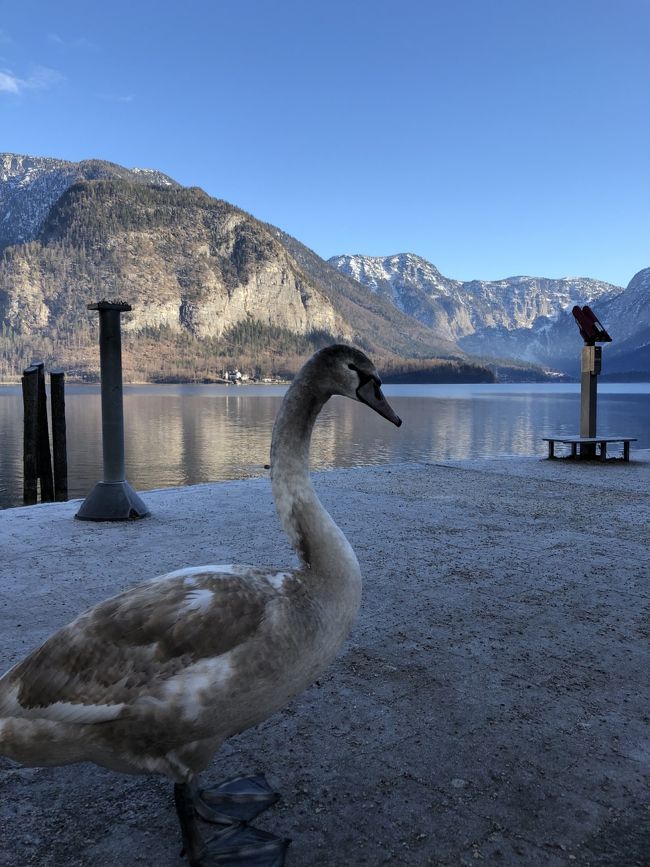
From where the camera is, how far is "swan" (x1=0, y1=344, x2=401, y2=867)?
249 cm

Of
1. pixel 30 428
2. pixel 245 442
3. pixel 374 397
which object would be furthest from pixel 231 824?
pixel 245 442

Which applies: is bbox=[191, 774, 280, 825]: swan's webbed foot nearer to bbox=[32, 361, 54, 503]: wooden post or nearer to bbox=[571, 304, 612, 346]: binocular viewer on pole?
bbox=[32, 361, 54, 503]: wooden post

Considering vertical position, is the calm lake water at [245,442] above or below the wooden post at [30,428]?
below

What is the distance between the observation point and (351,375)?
3012mm

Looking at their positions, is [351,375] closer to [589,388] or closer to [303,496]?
[303,496]

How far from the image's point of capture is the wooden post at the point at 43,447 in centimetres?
1740

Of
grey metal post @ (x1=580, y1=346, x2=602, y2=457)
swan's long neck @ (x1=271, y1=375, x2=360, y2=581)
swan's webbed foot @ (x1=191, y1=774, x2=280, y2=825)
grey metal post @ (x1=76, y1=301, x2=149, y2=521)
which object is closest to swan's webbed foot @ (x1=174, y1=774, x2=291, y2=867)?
swan's webbed foot @ (x1=191, y1=774, x2=280, y2=825)

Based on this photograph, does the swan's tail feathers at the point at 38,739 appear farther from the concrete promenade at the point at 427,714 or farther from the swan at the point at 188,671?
the concrete promenade at the point at 427,714

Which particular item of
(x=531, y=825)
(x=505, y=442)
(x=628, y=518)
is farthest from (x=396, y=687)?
(x=505, y=442)

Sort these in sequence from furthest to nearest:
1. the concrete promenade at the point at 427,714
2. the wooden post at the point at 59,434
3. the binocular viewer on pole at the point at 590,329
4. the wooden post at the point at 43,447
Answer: the wooden post at the point at 43,447
the binocular viewer on pole at the point at 590,329
the wooden post at the point at 59,434
the concrete promenade at the point at 427,714

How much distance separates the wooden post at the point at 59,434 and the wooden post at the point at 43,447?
0.21 meters

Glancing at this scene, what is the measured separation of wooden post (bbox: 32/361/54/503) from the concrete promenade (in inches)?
384

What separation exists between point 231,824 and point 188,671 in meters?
0.91

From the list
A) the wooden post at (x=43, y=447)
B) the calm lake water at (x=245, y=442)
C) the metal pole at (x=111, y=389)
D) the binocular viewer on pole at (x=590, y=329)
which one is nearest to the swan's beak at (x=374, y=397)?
the metal pole at (x=111, y=389)
